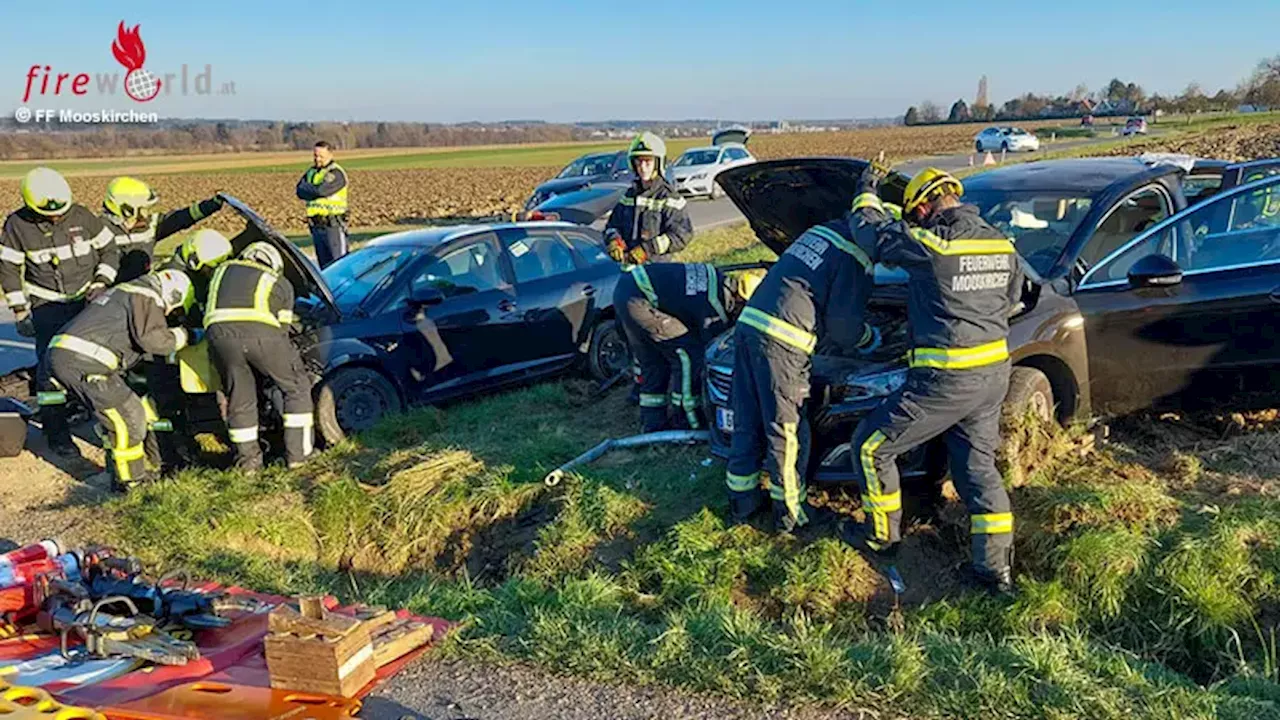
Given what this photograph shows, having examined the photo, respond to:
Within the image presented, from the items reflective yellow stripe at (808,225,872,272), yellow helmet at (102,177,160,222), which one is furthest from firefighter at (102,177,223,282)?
reflective yellow stripe at (808,225,872,272)

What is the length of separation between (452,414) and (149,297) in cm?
224

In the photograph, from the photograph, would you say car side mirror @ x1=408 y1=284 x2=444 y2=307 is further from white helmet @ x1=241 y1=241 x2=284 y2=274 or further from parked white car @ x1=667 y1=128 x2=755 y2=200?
parked white car @ x1=667 y1=128 x2=755 y2=200

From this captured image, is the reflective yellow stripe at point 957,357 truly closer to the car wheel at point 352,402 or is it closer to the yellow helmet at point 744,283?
the yellow helmet at point 744,283

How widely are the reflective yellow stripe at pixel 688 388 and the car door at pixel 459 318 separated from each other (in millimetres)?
2027

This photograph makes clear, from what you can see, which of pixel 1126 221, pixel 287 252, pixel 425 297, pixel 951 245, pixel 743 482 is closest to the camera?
pixel 951 245

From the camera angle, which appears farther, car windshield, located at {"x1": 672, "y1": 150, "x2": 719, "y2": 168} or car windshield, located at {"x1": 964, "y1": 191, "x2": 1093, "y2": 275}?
car windshield, located at {"x1": 672, "y1": 150, "x2": 719, "y2": 168}

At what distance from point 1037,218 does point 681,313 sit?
228cm

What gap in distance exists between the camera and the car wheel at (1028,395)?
524 centimetres

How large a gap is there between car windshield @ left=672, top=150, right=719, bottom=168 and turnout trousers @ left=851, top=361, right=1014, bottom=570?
2295 cm

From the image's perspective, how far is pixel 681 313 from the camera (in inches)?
254

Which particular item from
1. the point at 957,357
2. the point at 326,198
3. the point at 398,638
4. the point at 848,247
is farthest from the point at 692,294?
the point at 326,198

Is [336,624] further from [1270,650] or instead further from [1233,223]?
[1233,223]

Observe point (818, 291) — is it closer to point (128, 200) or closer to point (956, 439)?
point (956, 439)

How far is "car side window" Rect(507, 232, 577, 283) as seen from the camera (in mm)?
8305
